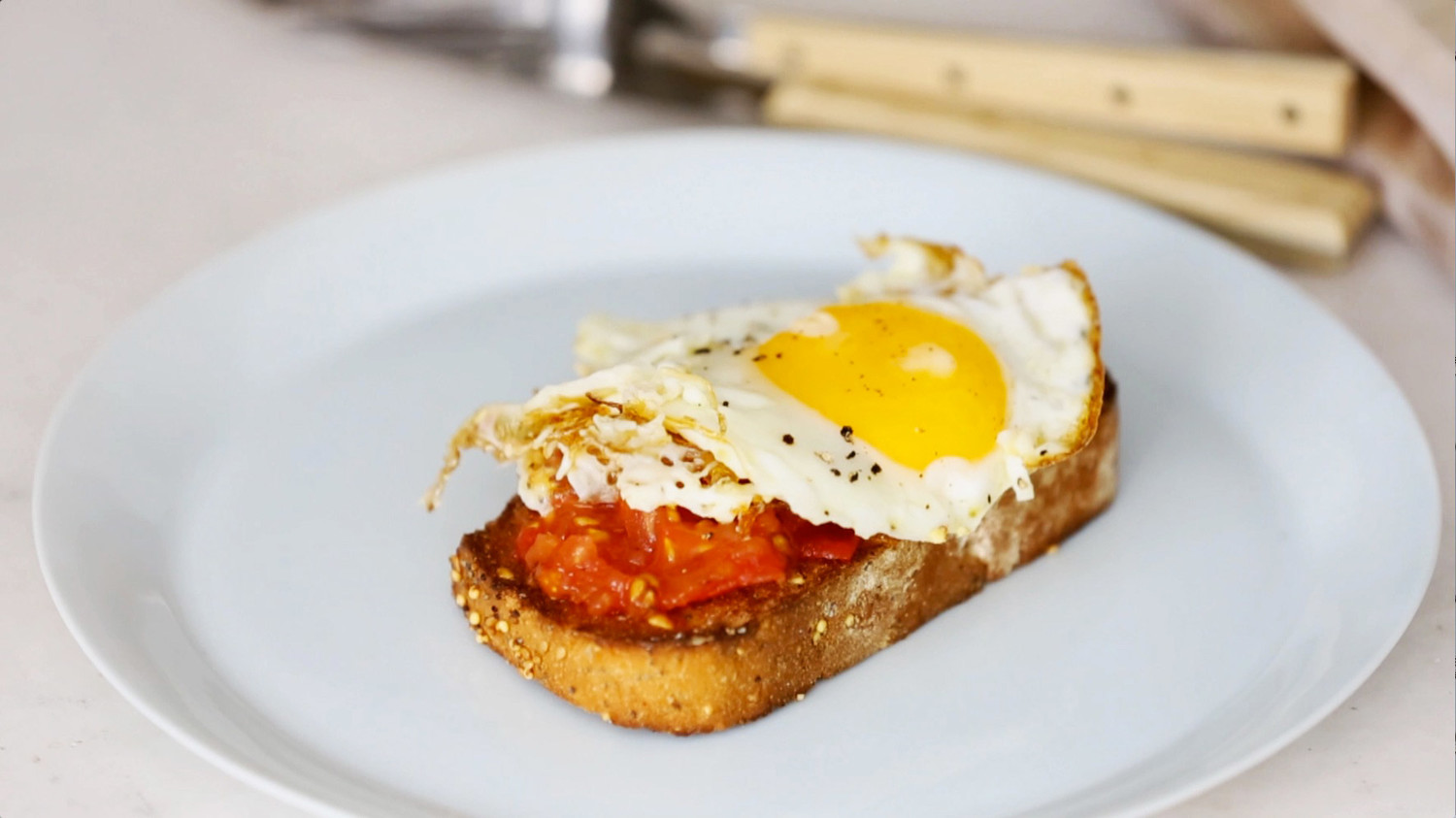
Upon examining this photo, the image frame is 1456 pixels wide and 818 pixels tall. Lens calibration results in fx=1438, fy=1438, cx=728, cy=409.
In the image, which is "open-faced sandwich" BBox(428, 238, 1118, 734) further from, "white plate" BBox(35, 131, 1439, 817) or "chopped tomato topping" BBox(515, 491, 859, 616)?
"white plate" BBox(35, 131, 1439, 817)

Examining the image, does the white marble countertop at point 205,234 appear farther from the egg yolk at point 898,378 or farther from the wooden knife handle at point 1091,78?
the egg yolk at point 898,378

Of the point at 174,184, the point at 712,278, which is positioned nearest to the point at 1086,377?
the point at 712,278

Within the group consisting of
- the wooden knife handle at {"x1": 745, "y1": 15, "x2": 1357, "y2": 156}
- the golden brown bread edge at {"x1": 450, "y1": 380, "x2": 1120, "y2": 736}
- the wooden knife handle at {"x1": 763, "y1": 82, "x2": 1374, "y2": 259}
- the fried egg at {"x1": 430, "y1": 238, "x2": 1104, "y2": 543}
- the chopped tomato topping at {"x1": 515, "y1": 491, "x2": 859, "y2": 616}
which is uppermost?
the wooden knife handle at {"x1": 745, "y1": 15, "x2": 1357, "y2": 156}

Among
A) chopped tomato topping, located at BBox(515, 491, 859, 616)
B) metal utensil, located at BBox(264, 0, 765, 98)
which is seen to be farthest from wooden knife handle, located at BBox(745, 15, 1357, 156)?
chopped tomato topping, located at BBox(515, 491, 859, 616)

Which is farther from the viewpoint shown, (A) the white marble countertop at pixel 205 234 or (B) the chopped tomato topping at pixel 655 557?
(B) the chopped tomato topping at pixel 655 557

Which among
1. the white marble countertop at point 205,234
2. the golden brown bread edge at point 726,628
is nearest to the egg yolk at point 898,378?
the golden brown bread edge at point 726,628

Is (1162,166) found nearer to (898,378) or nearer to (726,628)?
(898,378)
